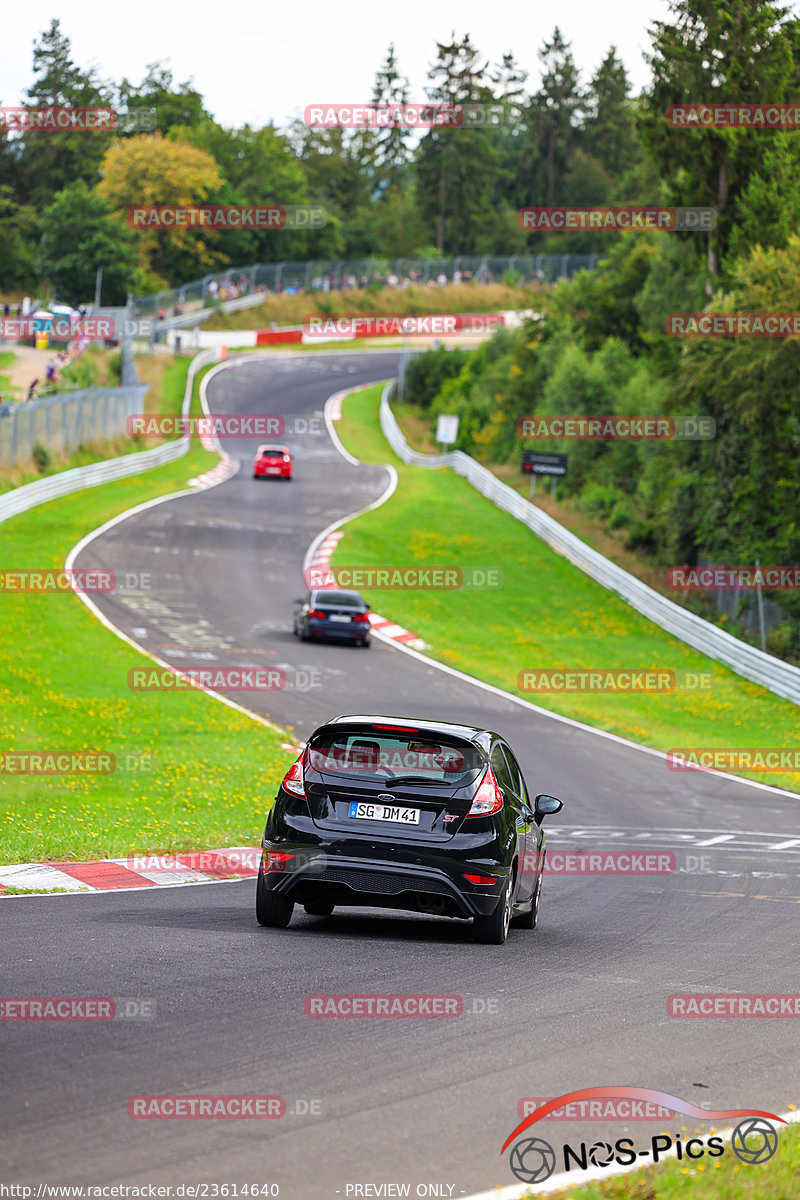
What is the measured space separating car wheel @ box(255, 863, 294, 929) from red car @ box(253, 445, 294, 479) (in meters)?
48.0

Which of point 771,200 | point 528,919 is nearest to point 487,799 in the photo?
point 528,919

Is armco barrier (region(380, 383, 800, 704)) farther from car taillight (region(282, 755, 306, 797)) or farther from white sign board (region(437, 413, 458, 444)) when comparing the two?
car taillight (region(282, 755, 306, 797))

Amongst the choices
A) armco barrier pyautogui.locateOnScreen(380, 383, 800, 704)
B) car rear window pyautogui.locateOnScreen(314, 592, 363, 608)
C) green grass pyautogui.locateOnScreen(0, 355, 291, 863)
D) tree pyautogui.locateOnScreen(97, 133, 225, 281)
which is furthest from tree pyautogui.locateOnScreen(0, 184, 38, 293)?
green grass pyautogui.locateOnScreen(0, 355, 291, 863)

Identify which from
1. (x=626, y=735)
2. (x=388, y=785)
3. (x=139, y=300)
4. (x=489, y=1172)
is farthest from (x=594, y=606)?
(x=139, y=300)

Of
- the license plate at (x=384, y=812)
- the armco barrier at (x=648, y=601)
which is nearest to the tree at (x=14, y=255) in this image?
the armco barrier at (x=648, y=601)

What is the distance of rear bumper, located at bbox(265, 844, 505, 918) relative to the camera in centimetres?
903

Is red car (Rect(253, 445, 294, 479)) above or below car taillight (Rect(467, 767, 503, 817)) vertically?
above

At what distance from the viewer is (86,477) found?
49.7 meters

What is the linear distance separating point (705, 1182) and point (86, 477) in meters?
46.8

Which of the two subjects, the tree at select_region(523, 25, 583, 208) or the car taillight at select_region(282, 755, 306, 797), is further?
the tree at select_region(523, 25, 583, 208)

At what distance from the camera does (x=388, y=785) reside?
9.32 meters

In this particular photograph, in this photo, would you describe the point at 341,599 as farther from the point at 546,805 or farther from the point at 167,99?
the point at 167,99

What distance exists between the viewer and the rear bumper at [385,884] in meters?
9.03

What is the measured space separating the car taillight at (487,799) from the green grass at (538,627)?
45.5ft
